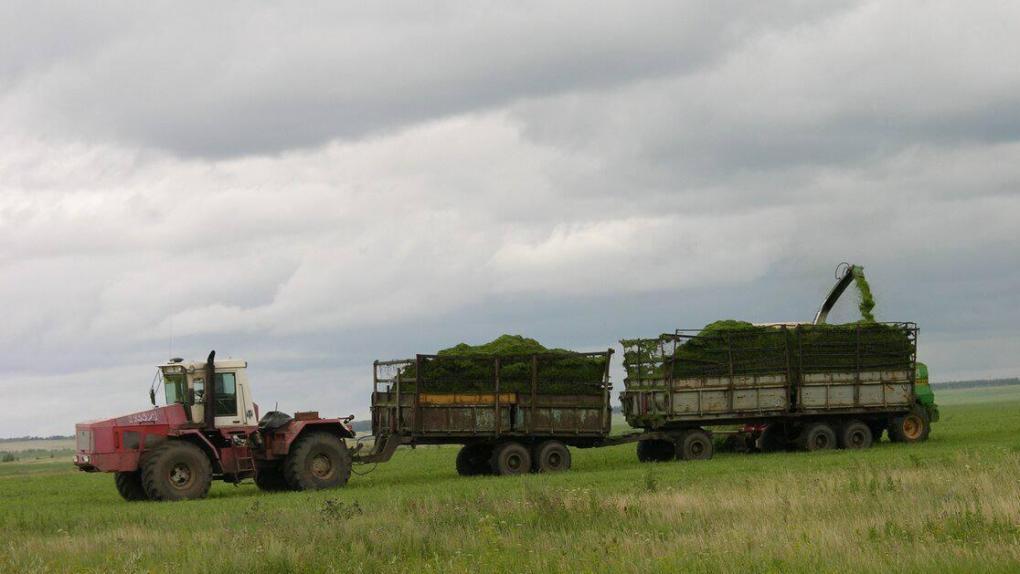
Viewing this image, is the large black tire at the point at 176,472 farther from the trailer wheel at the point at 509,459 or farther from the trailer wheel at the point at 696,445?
the trailer wheel at the point at 696,445

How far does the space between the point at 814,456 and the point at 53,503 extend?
17284mm

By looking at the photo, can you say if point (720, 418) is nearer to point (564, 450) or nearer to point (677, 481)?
point (564, 450)

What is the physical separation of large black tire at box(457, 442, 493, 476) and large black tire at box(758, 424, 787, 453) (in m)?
7.75

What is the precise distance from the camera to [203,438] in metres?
25.9

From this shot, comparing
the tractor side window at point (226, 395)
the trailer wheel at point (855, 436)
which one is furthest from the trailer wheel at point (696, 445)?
the tractor side window at point (226, 395)

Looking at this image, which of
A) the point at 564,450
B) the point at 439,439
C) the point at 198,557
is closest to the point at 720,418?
the point at 564,450

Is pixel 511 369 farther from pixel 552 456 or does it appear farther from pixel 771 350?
pixel 771 350

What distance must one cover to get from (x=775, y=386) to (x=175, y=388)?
14.3m

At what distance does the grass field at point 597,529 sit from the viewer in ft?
43.9

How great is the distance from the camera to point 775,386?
31688mm

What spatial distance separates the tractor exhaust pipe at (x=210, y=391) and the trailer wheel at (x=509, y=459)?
6400 millimetres

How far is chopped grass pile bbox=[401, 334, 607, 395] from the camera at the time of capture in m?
28.4

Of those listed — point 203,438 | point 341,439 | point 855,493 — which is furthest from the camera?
point 341,439

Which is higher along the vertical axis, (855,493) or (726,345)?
(726,345)
